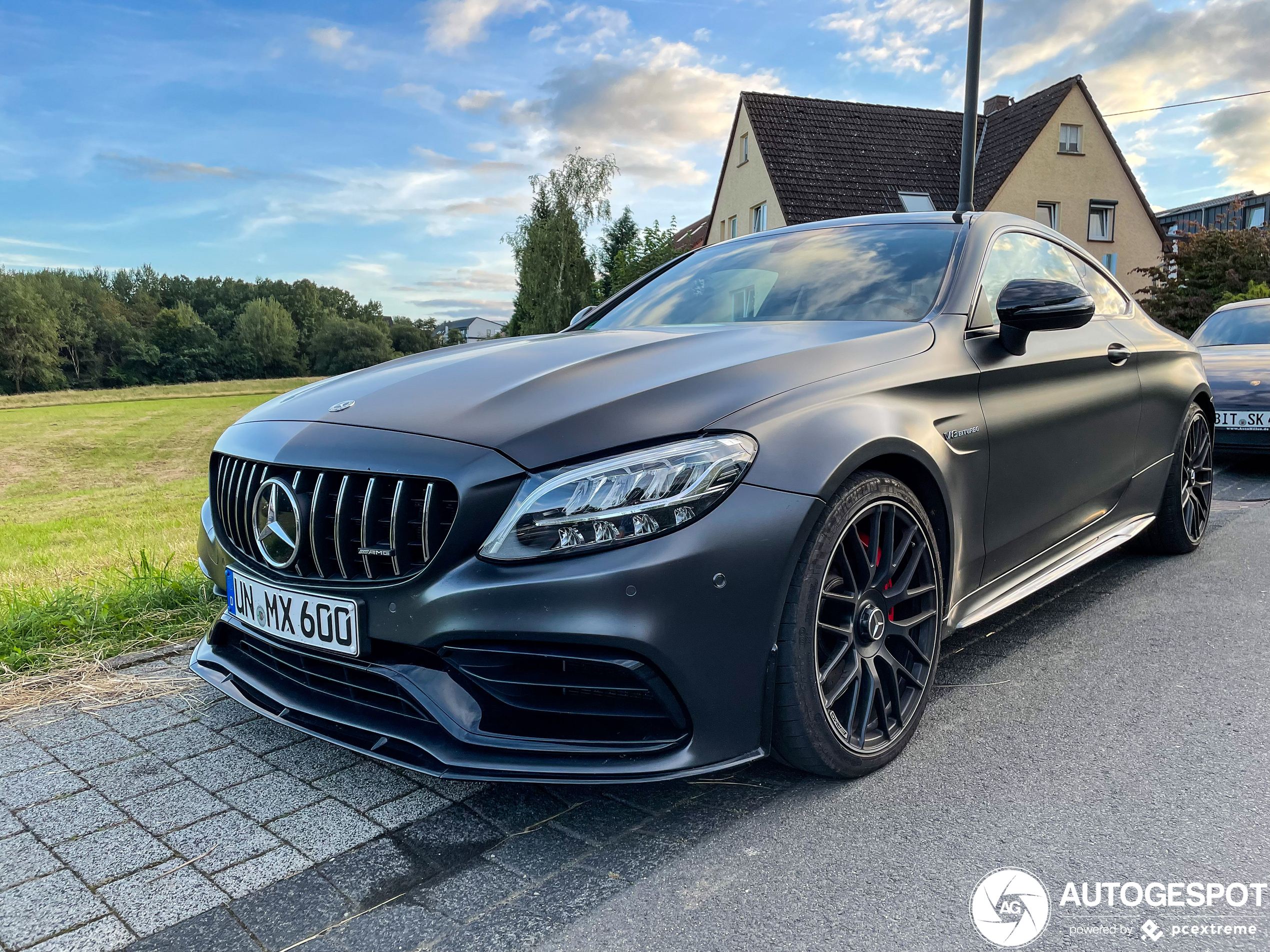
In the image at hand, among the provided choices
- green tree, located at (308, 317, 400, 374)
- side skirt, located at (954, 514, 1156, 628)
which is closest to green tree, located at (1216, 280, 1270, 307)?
side skirt, located at (954, 514, 1156, 628)

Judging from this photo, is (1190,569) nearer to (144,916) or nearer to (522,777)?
(522,777)

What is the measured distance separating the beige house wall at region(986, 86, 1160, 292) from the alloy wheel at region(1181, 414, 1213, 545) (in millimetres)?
26097

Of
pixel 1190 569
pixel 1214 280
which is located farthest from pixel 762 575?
pixel 1214 280

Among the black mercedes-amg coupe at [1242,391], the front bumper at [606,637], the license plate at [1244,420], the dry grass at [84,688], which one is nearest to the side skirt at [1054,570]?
the front bumper at [606,637]

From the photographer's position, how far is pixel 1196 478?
4.53m

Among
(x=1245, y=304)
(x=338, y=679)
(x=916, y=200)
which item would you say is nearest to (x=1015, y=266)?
(x=338, y=679)

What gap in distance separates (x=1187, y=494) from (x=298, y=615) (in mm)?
4179

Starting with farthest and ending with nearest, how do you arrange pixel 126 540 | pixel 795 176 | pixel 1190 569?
1. pixel 795 176
2. pixel 126 540
3. pixel 1190 569

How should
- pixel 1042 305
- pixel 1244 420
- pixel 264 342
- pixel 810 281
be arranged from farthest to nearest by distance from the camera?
pixel 264 342 < pixel 1244 420 < pixel 810 281 < pixel 1042 305

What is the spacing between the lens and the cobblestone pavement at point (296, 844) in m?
1.80

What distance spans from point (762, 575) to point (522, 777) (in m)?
0.65

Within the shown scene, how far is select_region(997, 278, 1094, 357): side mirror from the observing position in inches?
109

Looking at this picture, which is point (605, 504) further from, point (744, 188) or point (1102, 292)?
point (744, 188)

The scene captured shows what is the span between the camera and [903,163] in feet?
94.2
